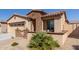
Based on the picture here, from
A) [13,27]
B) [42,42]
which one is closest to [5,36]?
[13,27]

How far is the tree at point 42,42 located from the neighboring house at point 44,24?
79 mm

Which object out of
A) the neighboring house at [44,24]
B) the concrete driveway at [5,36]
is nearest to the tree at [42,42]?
the neighboring house at [44,24]

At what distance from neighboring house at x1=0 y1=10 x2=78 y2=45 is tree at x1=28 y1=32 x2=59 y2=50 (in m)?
0.08

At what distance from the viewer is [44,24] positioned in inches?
106

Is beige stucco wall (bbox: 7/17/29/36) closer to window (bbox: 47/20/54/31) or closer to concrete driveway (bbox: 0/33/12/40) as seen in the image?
concrete driveway (bbox: 0/33/12/40)

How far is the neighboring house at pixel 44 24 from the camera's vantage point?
264 centimetres

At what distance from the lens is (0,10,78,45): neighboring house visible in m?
2.64

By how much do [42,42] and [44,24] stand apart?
0.35 metres

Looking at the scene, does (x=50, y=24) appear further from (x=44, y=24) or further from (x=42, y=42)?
(x=42, y=42)

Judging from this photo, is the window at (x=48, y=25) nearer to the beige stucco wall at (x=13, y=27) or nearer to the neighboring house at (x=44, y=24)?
the neighboring house at (x=44, y=24)
